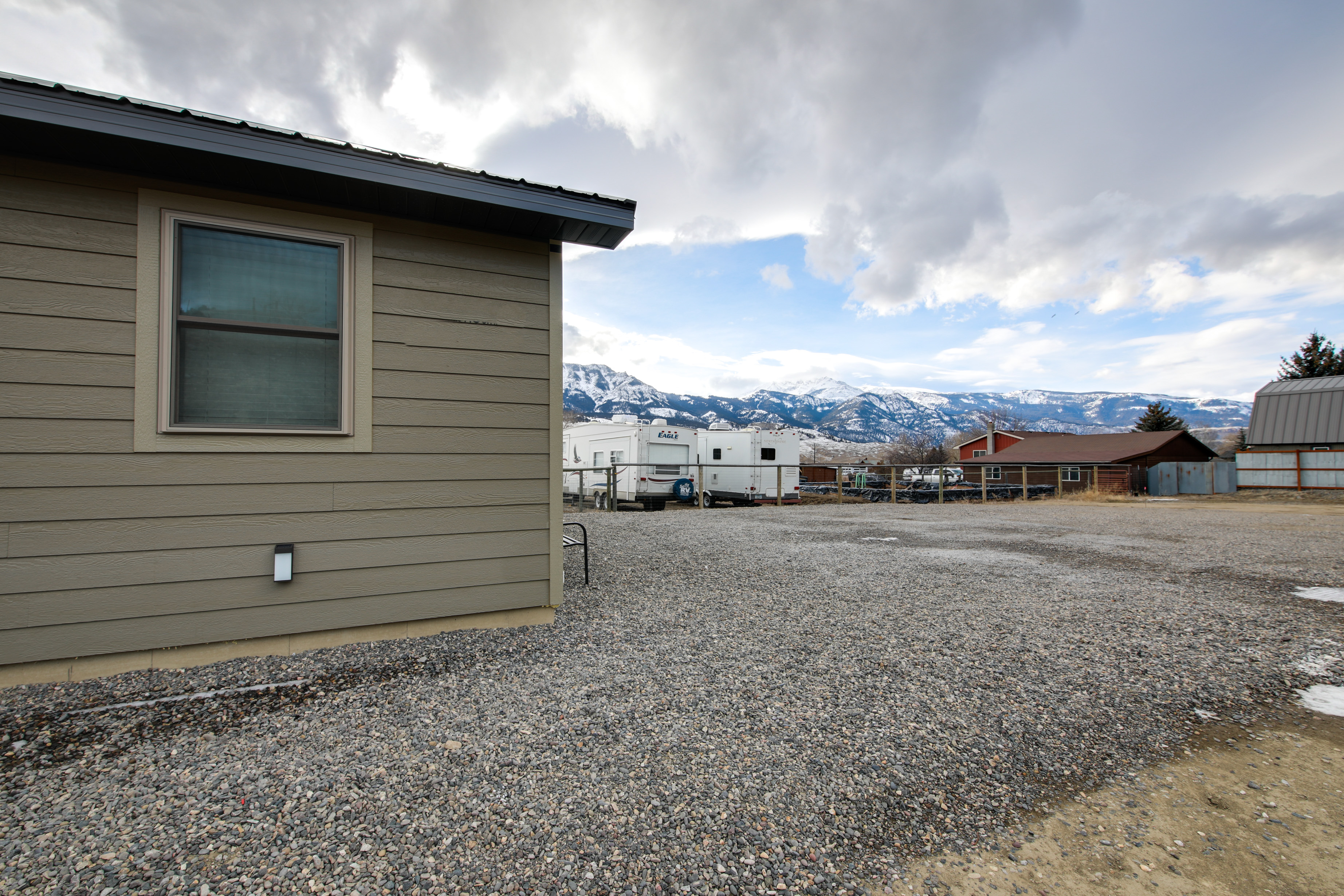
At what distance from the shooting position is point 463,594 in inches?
124

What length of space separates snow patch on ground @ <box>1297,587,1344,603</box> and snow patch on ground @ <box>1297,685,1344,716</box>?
2305mm

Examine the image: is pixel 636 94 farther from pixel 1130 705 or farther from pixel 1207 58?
pixel 1207 58

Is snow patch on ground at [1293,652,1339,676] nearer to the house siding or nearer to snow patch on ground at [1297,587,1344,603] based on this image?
snow patch on ground at [1297,587,1344,603]

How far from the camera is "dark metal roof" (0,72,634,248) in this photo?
229 centimetres

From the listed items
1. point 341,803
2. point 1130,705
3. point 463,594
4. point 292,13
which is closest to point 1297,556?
point 1130,705

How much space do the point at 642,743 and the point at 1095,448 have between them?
3077cm

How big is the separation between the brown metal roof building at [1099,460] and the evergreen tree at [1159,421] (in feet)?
9.98

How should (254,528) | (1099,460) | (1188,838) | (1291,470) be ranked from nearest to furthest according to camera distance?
1. (1188,838)
2. (254,528)
3. (1291,470)
4. (1099,460)

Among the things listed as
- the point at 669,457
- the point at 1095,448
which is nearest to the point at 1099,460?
the point at 1095,448

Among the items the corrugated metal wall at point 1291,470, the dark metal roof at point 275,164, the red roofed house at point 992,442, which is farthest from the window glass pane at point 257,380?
the red roofed house at point 992,442

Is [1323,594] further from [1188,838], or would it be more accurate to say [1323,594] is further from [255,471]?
[255,471]

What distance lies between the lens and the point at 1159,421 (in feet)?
97.6

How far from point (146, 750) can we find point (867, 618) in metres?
3.58

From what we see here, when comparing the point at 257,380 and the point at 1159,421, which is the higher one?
the point at 1159,421
